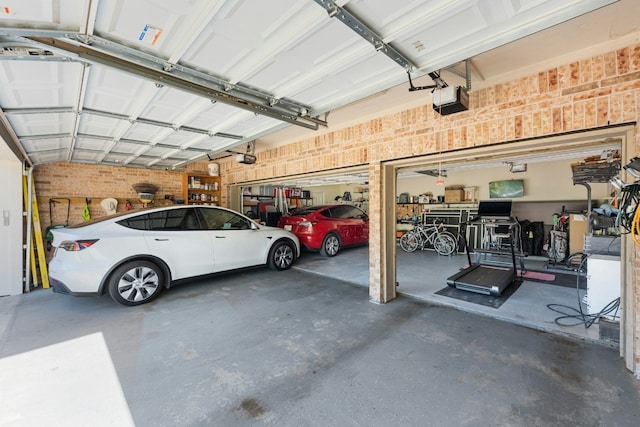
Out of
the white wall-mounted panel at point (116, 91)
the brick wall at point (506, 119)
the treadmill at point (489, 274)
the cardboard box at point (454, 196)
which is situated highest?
the white wall-mounted panel at point (116, 91)

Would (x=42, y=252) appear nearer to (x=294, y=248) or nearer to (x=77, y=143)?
(x=77, y=143)

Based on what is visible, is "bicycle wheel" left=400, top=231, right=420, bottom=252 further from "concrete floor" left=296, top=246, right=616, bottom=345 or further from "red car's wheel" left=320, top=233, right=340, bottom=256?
"red car's wheel" left=320, top=233, right=340, bottom=256

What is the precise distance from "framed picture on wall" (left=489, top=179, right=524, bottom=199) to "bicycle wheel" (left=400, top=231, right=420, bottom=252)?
2594mm

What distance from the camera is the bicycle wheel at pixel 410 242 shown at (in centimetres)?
831

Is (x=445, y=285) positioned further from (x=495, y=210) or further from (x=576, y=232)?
(x=576, y=232)

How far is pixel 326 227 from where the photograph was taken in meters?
7.05

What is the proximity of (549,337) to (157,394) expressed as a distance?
12.2ft

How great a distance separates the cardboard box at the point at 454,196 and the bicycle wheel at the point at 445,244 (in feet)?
4.80

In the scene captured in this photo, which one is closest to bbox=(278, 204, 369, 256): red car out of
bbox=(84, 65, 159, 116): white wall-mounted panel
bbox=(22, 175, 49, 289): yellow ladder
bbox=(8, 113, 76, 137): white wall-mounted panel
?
bbox=(84, 65, 159, 116): white wall-mounted panel

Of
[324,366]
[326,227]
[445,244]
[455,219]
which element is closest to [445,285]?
[324,366]

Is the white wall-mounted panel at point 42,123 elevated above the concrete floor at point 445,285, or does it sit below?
above

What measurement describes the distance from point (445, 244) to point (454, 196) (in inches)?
73.2

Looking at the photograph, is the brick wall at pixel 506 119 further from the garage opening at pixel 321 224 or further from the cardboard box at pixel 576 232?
the cardboard box at pixel 576 232

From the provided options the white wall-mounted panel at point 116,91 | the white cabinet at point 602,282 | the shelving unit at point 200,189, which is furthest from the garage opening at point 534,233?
the shelving unit at point 200,189
